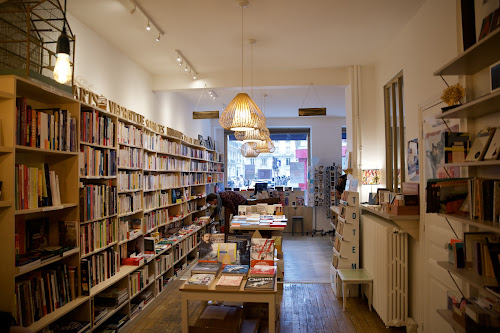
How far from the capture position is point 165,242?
5613 mm

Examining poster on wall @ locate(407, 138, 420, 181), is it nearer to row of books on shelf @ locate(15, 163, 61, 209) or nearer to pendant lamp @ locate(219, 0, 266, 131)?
pendant lamp @ locate(219, 0, 266, 131)

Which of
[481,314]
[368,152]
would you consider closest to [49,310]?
[481,314]

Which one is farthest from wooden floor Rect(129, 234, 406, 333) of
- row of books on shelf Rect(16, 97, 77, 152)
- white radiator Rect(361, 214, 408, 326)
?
row of books on shelf Rect(16, 97, 77, 152)

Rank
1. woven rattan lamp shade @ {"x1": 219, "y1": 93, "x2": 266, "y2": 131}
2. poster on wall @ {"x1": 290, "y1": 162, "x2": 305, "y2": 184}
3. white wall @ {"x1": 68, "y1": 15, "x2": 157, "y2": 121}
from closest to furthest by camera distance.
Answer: white wall @ {"x1": 68, "y1": 15, "x2": 157, "y2": 121}
woven rattan lamp shade @ {"x1": 219, "y1": 93, "x2": 266, "y2": 131}
poster on wall @ {"x1": 290, "y1": 162, "x2": 305, "y2": 184}

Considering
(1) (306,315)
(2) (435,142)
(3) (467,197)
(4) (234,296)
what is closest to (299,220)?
(1) (306,315)

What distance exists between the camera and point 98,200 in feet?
11.9

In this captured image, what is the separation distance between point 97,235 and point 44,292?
3.06ft

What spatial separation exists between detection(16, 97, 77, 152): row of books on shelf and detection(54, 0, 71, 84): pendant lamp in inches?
12.2

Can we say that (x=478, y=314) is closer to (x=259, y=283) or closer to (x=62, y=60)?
(x=259, y=283)

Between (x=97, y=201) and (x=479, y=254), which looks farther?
(x=97, y=201)

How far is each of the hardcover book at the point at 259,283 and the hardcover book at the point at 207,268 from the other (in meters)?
0.35

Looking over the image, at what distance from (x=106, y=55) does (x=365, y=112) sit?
4.25 metres

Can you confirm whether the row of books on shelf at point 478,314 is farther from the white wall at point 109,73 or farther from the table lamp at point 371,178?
the white wall at point 109,73

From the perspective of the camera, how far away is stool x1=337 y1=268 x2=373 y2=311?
4.49 metres
